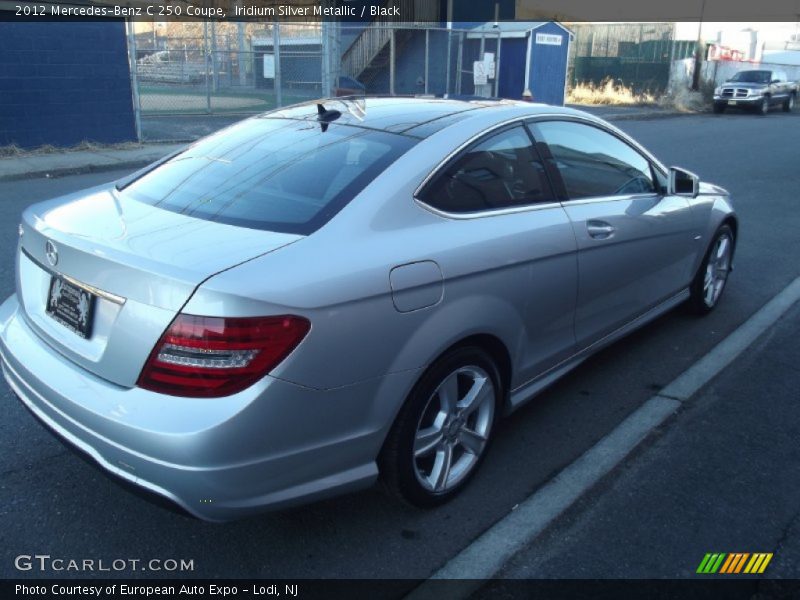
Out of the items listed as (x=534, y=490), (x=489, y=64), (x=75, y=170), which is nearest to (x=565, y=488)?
(x=534, y=490)

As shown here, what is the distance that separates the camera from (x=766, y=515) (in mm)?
3057

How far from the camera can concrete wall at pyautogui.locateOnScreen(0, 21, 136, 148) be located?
12.6 m

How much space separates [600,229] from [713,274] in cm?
217

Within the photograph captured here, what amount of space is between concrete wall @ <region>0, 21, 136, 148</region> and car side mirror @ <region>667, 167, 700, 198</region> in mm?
11997

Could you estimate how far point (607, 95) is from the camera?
30.1 metres

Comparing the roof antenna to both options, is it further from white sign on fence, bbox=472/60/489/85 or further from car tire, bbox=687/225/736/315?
white sign on fence, bbox=472/60/489/85

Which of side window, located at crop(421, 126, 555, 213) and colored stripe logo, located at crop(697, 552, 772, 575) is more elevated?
side window, located at crop(421, 126, 555, 213)

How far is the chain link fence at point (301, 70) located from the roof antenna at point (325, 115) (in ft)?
48.5

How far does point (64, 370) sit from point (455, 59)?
906 inches

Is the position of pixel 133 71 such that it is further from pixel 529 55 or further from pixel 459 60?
pixel 529 55

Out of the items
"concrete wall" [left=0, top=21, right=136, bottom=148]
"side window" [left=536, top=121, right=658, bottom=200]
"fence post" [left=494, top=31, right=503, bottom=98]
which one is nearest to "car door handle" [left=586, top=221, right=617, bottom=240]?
"side window" [left=536, top=121, right=658, bottom=200]

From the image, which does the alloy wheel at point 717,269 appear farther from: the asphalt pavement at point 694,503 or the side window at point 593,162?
the asphalt pavement at point 694,503

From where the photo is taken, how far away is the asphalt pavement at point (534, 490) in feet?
9.03

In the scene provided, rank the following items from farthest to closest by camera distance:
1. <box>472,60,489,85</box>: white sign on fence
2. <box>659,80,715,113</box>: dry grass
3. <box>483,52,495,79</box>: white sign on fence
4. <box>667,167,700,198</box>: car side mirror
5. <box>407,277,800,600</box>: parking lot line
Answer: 1. <box>659,80,715,113</box>: dry grass
2. <box>483,52,495,79</box>: white sign on fence
3. <box>472,60,489,85</box>: white sign on fence
4. <box>667,167,700,198</box>: car side mirror
5. <box>407,277,800,600</box>: parking lot line
